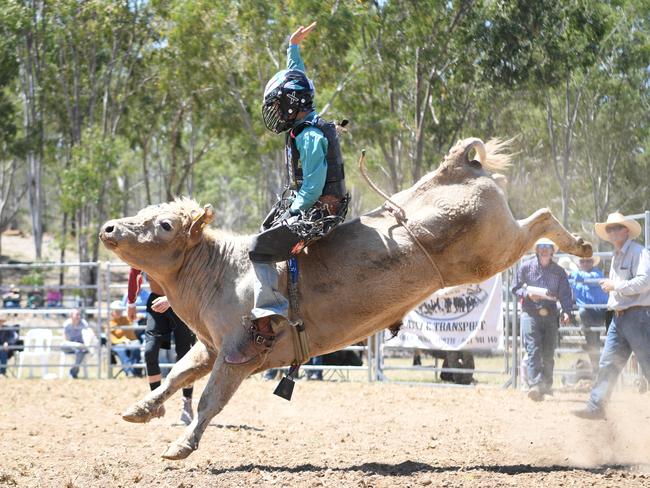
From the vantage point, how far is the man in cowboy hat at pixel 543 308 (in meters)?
12.1

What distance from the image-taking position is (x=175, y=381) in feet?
21.6

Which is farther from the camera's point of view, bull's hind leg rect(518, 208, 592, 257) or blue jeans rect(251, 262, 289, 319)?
bull's hind leg rect(518, 208, 592, 257)

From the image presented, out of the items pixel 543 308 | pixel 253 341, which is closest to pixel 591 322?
pixel 543 308

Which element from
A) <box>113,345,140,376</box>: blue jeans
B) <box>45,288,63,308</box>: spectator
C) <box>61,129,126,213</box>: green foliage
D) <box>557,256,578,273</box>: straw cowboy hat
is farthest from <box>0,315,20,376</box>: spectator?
<box>61,129,126,213</box>: green foliage

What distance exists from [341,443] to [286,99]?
10.9 ft

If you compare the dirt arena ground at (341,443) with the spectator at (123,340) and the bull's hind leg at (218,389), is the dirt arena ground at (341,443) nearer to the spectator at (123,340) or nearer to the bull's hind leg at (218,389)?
the bull's hind leg at (218,389)

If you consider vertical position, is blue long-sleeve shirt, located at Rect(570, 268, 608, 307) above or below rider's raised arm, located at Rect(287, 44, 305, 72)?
below

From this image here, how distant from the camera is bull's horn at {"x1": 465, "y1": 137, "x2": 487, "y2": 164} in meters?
6.47

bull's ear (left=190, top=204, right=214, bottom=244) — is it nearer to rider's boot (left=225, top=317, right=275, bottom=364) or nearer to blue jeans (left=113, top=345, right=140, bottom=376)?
rider's boot (left=225, top=317, right=275, bottom=364)

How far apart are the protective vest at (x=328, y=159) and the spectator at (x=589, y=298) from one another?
716 centimetres

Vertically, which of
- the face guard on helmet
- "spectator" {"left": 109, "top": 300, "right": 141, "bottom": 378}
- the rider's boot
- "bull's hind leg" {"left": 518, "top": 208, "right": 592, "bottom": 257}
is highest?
the face guard on helmet

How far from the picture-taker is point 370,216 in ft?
21.4

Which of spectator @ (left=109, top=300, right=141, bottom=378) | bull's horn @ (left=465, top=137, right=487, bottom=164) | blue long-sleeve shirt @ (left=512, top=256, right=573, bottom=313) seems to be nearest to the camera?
bull's horn @ (left=465, top=137, right=487, bottom=164)

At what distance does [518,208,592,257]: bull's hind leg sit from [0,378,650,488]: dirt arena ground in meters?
1.57
